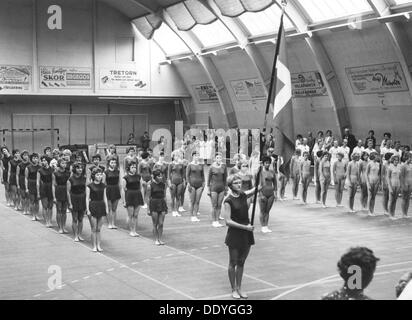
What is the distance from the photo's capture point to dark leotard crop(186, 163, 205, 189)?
16.4m

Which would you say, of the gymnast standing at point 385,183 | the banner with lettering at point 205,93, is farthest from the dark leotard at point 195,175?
the banner with lettering at point 205,93

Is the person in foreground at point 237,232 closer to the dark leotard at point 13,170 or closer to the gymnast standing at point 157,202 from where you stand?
the gymnast standing at point 157,202

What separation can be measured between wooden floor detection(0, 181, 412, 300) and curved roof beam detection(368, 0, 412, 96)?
7.85m

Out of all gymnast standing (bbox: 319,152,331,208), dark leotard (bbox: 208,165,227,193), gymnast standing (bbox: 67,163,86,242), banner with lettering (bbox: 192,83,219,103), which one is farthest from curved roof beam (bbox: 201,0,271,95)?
gymnast standing (bbox: 67,163,86,242)

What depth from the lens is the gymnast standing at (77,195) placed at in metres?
13.4

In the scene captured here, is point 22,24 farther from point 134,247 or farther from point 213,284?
point 213,284

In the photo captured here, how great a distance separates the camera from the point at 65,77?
35250 millimetres

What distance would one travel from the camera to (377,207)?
62.0ft

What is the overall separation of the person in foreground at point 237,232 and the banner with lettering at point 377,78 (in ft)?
52.1

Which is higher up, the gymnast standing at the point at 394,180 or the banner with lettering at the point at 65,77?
the banner with lettering at the point at 65,77

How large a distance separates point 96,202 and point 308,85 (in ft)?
58.7

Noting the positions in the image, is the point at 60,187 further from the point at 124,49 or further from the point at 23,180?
the point at 124,49

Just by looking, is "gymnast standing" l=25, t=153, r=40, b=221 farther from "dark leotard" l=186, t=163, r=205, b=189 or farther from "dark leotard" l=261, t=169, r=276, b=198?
"dark leotard" l=261, t=169, r=276, b=198

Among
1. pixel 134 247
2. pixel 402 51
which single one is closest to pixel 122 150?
pixel 402 51
